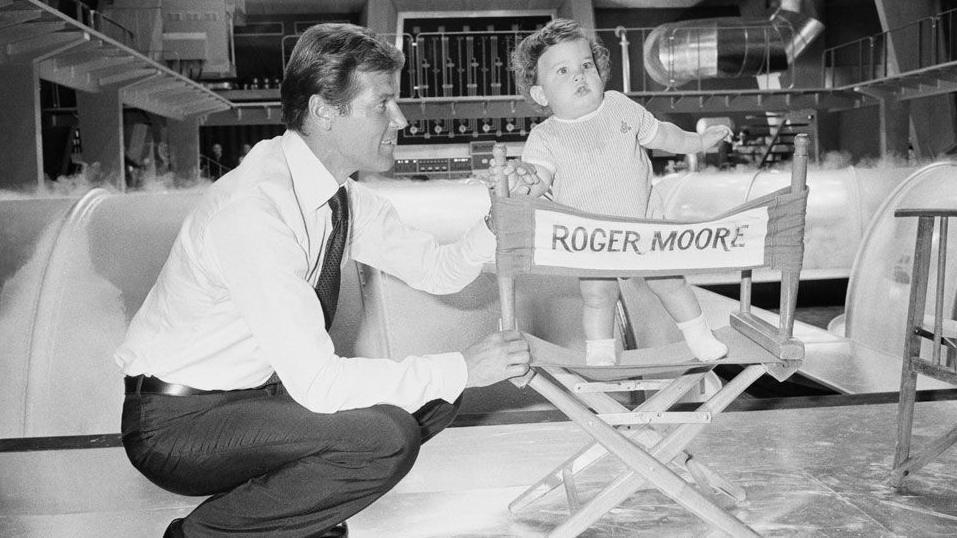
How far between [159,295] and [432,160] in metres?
12.8

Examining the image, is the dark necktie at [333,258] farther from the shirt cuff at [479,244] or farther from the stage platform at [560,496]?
the stage platform at [560,496]

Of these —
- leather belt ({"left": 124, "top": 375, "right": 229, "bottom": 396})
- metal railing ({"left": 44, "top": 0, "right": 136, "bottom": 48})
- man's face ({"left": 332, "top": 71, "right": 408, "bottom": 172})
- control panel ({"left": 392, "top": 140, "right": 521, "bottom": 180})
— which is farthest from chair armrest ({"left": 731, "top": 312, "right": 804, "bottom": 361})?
control panel ({"left": 392, "top": 140, "right": 521, "bottom": 180})

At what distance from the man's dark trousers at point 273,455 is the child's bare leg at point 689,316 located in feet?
1.74

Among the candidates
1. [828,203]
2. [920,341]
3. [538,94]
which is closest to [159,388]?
[538,94]

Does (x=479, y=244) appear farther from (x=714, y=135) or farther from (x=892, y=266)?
(x=892, y=266)

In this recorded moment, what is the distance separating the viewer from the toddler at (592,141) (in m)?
1.71

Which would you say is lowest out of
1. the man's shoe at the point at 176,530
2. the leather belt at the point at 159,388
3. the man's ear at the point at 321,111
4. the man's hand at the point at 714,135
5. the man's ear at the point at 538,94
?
the man's shoe at the point at 176,530

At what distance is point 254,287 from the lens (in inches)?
51.0

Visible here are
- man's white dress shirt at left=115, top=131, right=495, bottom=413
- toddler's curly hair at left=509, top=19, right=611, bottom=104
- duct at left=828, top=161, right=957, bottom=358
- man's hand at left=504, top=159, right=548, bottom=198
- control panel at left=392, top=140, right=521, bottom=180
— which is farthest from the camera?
control panel at left=392, top=140, right=521, bottom=180

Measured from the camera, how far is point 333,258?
157 centimetres

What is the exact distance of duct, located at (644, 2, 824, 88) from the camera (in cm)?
1360

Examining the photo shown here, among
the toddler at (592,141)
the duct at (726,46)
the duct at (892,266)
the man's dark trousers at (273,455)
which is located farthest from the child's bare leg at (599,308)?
the duct at (726,46)

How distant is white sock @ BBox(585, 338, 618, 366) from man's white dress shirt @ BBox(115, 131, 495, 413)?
0.92 feet

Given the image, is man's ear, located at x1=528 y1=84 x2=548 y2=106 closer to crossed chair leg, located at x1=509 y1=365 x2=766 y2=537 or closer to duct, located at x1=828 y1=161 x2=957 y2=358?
crossed chair leg, located at x1=509 y1=365 x2=766 y2=537
